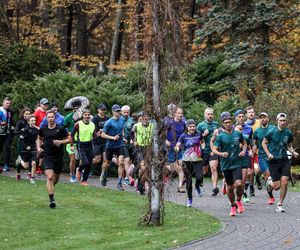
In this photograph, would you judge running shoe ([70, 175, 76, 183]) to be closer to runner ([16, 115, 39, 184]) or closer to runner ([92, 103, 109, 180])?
runner ([92, 103, 109, 180])

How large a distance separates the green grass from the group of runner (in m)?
0.69

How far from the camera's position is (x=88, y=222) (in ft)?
49.5

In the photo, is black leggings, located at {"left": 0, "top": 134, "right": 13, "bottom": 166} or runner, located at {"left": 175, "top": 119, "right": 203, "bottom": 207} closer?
runner, located at {"left": 175, "top": 119, "right": 203, "bottom": 207}

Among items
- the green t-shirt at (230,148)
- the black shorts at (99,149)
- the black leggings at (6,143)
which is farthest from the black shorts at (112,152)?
the green t-shirt at (230,148)

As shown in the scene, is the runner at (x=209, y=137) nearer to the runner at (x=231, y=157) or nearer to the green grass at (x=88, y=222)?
the green grass at (x=88, y=222)

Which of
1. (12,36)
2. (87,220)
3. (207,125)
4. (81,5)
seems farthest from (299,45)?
(87,220)

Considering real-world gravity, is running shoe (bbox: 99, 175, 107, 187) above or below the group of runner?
below

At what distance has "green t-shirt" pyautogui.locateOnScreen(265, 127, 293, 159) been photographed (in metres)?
16.8

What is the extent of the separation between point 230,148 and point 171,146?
4.95 feet

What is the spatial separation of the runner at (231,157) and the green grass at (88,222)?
86 cm

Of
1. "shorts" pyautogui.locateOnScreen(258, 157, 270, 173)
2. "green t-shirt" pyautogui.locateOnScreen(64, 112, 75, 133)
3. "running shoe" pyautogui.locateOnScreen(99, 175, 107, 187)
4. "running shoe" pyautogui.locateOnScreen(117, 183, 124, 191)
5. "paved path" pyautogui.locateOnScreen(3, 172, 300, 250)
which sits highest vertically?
"green t-shirt" pyautogui.locateOnScreen(64, 112, 75, 133)

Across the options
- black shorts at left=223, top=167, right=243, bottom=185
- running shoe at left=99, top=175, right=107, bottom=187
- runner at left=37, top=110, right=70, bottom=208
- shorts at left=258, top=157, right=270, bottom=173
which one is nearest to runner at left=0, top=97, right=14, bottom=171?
running shoe at left=99, top=175, right=107, bottom=187

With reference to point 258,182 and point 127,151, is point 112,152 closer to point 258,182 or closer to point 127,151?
point 127,151

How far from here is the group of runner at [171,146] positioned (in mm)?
16422
